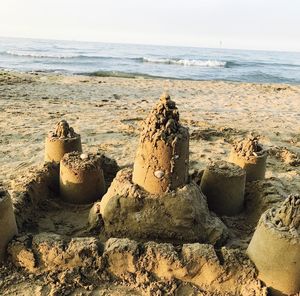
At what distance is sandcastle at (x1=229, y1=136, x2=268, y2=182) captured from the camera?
3.55 meters

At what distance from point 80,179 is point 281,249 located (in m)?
1.76

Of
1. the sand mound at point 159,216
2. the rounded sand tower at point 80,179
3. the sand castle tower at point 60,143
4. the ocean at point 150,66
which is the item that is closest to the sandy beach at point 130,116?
the sand castle tower at point 60,143

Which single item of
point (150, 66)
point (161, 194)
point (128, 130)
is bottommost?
point (128, 130)

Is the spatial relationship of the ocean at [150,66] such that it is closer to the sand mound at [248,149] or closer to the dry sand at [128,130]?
the dry sand at [128,130]

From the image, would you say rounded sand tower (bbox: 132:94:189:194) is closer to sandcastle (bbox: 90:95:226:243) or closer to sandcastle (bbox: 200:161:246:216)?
sandcastle (bbox: 90:95:226:243)

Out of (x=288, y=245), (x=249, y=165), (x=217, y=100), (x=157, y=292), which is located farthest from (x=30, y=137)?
(x=217, y=100)

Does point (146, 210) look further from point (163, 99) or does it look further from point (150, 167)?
point (163, 99)

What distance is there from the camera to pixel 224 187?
308cm

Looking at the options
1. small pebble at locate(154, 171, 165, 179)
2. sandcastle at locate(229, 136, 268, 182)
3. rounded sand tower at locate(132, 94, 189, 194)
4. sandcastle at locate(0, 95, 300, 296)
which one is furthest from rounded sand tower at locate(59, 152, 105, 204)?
sandcastle at locate(229, 136, 268, 182)

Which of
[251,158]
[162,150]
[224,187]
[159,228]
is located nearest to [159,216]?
[159,228]

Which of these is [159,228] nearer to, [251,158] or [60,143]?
[251,158]

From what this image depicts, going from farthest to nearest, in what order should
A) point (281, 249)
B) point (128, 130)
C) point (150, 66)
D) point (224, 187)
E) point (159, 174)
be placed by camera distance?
1. point (150, 66)
2. point (128, 130)
3. point (224, 187)
4. point (159, 174)
5. point (281, 249)

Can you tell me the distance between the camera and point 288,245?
2135 millimetres

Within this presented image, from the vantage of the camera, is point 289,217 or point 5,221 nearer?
point 289,217
